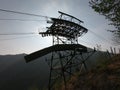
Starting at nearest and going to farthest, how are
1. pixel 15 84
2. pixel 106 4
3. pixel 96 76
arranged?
pixel 106 4 < pixel 96 76 < pixel 15 84

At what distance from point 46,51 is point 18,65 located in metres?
154

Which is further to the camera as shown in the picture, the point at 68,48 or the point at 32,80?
the point at 32,80

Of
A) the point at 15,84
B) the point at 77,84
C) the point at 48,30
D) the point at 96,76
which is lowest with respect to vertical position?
the point at 15,84

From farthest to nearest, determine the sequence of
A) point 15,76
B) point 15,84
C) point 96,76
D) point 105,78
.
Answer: point 15,76 → point 15,84 → point 96,76 → point 105,78

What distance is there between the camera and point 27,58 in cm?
2089

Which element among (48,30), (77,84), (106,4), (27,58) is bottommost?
(77,84)

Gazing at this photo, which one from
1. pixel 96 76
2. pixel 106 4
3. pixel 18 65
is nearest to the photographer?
pixel 106 4

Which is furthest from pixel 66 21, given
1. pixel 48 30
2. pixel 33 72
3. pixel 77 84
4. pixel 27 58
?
pixel 33 72

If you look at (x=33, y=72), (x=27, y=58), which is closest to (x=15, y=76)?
(x=33, y=72)

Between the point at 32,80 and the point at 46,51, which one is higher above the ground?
the point at 46,51

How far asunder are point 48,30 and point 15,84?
109 m

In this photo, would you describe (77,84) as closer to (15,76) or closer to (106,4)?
(106,4)

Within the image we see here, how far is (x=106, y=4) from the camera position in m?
16.1

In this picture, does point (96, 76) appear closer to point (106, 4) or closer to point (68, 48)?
point (68, 48)
